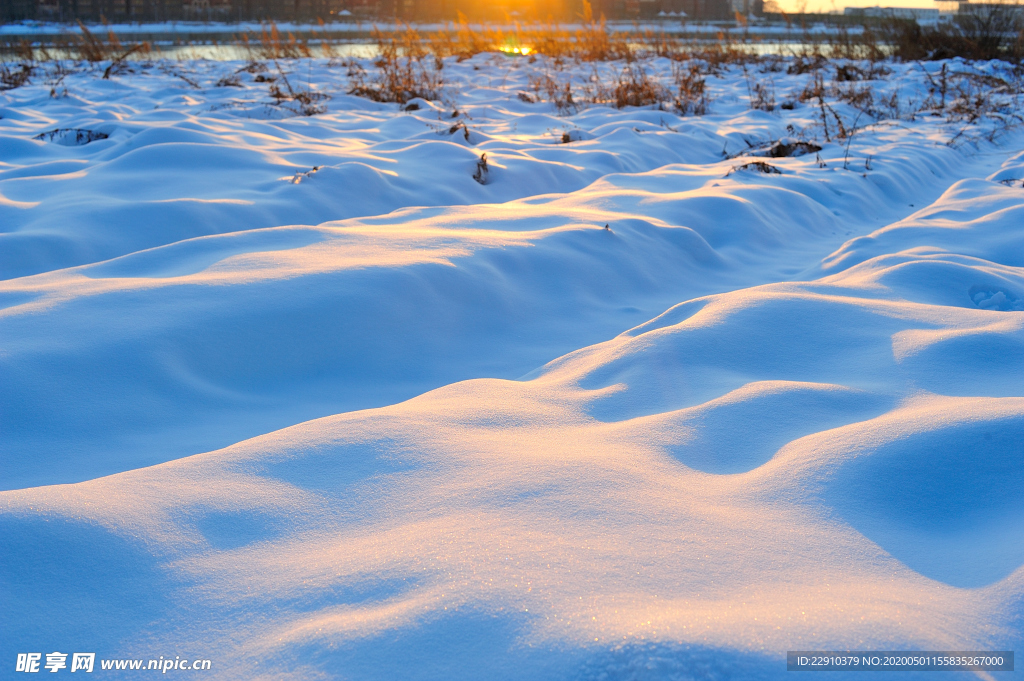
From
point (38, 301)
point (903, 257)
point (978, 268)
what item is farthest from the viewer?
point (903, 257)

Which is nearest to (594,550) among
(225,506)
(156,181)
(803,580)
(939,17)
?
(803,580)

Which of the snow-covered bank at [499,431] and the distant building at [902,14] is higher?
the distant building at [902,14]

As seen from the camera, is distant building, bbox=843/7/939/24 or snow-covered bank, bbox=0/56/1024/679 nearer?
snow-covered bank, bbox=0/56/1024/679

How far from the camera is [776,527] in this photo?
935mm

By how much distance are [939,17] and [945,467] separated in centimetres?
1304

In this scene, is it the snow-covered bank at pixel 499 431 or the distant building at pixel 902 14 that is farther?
the distant building at pixel 902 14

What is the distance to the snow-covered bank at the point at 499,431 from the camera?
2.45ft

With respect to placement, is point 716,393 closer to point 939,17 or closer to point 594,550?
point 594,550

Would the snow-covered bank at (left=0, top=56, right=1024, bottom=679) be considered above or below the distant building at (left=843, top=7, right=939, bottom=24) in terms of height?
below

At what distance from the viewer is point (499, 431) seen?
4.08ft

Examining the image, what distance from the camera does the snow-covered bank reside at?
75 centimetres

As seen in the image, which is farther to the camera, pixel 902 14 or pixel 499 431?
pixel 902 14

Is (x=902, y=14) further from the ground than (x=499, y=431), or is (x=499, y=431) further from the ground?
(x=902, y=14)

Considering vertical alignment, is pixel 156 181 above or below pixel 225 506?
above
